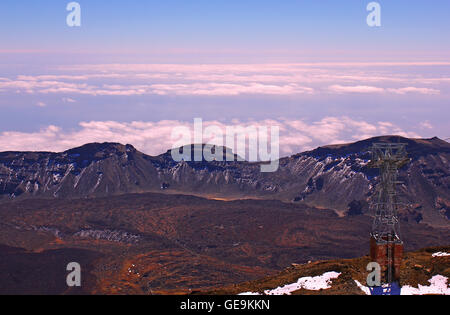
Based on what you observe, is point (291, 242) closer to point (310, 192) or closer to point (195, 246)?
point (195, 246)

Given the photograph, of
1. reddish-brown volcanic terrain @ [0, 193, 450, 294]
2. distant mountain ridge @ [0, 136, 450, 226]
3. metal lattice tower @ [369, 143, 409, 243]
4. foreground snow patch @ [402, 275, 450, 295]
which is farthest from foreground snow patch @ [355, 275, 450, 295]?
distant mountain ridge @ [0, 136, 450, 226]

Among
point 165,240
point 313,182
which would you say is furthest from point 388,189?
point 313,182

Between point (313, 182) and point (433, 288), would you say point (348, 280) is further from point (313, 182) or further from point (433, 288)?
point (313, 182)

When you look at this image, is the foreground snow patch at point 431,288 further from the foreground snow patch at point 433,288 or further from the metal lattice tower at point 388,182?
the metal lattice tower at point 388,182

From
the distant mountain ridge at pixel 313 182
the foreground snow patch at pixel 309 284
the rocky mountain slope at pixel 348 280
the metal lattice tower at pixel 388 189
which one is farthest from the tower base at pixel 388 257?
the distant mountain ridge at pixel 313 182
